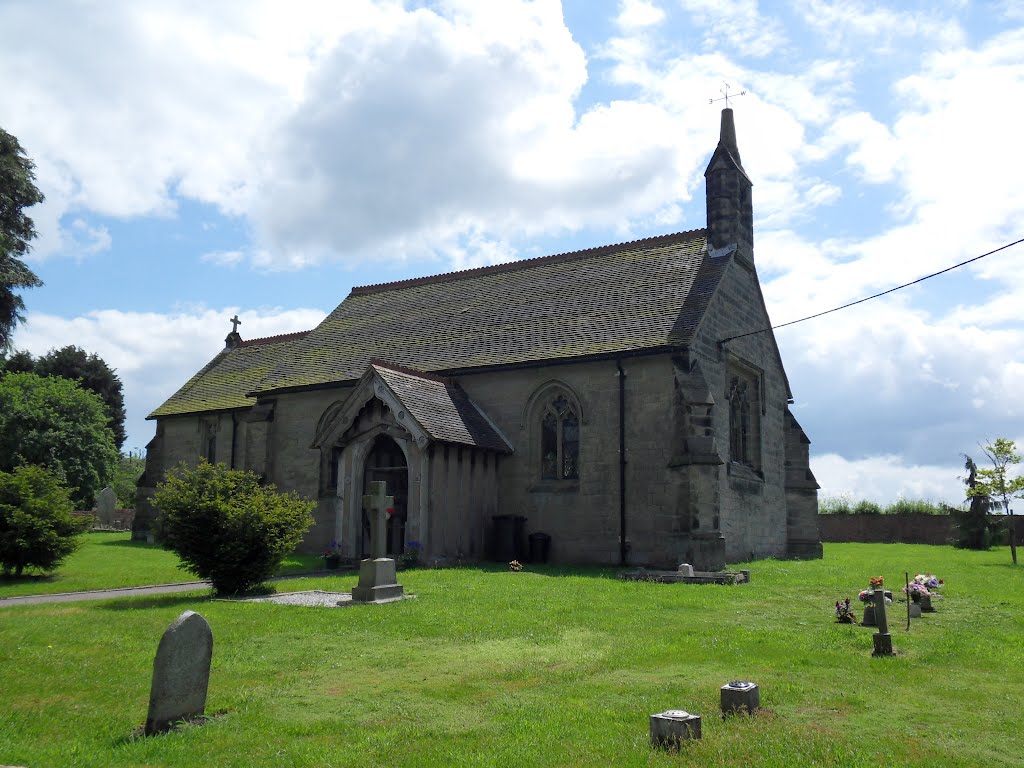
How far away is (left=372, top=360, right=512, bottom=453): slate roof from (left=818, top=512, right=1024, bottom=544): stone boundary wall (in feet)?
84.9

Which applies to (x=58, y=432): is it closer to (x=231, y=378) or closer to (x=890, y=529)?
(x=231, y=378)

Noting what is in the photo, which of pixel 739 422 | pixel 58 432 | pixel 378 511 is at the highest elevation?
pixel 58 432

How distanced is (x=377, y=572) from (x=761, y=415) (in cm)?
1766

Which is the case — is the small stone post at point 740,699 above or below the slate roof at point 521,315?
below

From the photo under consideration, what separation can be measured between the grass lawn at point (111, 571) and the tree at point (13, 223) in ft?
32.9

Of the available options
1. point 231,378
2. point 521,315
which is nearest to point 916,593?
point 521,315

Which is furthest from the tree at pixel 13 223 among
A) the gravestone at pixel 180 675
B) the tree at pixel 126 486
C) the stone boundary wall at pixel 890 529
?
the stone boundary wall at pixel 890 529

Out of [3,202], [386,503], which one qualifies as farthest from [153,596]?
[3,202]

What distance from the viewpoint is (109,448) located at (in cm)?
4288

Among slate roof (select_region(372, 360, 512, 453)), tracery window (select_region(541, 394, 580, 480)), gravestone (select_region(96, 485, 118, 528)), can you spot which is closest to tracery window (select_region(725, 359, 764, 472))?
tracery window (select_region(541, 394, 580, 480))

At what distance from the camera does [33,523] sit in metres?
18.3

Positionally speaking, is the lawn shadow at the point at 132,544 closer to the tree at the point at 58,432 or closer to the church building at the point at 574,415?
the church building at the point at 574,415

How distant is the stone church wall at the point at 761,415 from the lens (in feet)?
81.5

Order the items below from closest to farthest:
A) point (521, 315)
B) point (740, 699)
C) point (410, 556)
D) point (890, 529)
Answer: point (740, 699) < point (410, 556) < point (521, 315) < point (890, 529)
